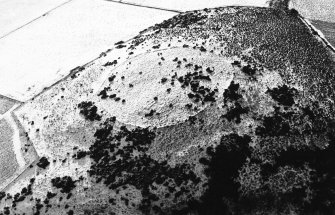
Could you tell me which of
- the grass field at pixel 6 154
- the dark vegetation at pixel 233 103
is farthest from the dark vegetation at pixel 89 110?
the dark vegetation at pixel 233 103

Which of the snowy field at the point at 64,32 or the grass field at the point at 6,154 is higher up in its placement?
the snowy field at the point at 64,32

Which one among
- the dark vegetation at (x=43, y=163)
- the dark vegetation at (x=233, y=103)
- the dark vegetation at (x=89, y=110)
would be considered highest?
the dark vegetation at (x=233, y=103)

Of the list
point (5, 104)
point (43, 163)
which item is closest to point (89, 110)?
point (43, 163)

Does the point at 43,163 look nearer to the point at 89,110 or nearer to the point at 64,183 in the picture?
the point at 64,183

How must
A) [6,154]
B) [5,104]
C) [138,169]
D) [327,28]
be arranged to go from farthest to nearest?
[327,28], [5,104], [6,154], [138,169]

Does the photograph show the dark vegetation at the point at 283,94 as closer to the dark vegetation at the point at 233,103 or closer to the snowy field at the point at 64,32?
the dark vegetation at the point at 233,103

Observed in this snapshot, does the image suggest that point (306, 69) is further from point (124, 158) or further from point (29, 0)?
point (29, 0)

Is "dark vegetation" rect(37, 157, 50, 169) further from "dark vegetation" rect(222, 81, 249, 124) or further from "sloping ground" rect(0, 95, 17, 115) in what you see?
"dark vegetation" rect(222, 81, 249, 124)
